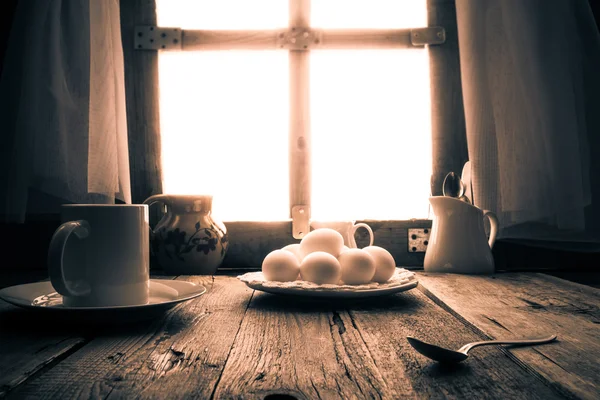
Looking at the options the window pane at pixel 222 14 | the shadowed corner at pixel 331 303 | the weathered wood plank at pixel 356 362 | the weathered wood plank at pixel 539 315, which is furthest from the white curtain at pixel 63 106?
the weathered wood plank at pixel 539 315

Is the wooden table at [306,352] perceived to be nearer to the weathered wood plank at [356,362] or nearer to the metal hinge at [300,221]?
the weathered wood plank at [356,362]

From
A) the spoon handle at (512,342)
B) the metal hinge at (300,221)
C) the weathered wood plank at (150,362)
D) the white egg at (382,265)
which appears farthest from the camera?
the metal hinge at (300,221)

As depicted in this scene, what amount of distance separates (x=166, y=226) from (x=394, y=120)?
0.83 metres

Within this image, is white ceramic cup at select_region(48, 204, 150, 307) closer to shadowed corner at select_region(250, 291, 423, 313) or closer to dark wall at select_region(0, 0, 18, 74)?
shadowed corner at select_region(250, 291, 423, 313)

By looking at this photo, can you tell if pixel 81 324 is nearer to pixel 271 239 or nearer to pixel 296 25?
pixel 271 239

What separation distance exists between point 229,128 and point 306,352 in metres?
1.14

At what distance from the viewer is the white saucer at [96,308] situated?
586mm

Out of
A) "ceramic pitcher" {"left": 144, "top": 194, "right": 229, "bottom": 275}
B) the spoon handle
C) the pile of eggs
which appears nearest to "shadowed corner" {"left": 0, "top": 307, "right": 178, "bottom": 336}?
the pile of eggs

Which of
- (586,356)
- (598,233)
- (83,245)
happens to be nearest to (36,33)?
(83,245)

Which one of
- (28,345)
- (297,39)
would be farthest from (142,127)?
(28,345)

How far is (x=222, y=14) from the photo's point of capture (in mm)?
1589

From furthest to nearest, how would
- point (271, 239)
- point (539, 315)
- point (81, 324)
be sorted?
point (271, 239) < point (539, 315) < point (81, 324)

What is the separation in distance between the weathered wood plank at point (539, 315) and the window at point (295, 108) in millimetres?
522

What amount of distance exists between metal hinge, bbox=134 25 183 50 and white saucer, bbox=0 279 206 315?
976 mm
